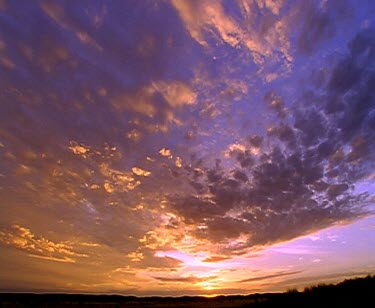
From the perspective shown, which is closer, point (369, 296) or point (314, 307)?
point (369, 296)

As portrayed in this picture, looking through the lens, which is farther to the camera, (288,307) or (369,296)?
(288,307)

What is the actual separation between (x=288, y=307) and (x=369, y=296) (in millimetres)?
7185

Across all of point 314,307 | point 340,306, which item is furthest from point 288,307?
point 340,306

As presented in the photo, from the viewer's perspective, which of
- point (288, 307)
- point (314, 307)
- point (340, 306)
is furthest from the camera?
point (288, 307)

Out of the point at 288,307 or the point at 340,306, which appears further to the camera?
the point at 288,307

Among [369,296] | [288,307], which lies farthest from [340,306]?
[288,307]

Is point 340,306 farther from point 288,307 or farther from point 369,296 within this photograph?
point 288,307

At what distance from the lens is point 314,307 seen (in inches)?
856

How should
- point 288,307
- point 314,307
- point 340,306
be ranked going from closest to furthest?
point 340,306
point 314,307
point 288,307

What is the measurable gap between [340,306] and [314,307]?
2.80 meters

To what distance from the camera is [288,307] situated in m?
25.2

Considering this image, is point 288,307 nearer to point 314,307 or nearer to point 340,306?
point 314,307

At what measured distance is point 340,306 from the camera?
19328 mm

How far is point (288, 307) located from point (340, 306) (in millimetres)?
6770
